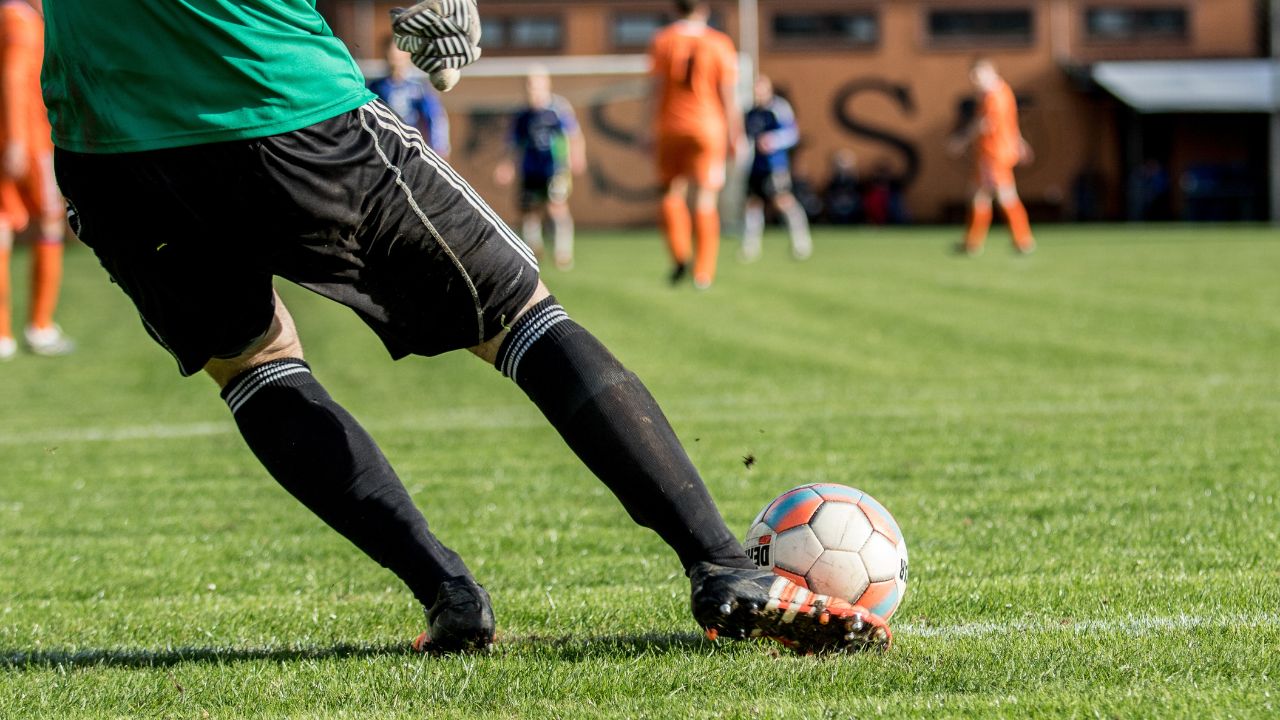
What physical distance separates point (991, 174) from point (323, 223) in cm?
1584

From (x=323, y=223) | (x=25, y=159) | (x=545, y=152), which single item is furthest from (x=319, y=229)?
(x=545, y=152)

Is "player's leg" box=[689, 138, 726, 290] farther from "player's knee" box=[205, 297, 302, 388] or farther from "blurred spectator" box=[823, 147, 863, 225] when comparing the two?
"blurred spectator" box=[823, 147, 863, 225]

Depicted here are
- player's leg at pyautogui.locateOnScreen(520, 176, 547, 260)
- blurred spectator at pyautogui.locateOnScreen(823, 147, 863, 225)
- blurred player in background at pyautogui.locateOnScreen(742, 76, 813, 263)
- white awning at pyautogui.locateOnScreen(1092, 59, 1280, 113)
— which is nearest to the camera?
blurred player in background at pyautogui.locateOnScreen(742, 76, 813, 263)

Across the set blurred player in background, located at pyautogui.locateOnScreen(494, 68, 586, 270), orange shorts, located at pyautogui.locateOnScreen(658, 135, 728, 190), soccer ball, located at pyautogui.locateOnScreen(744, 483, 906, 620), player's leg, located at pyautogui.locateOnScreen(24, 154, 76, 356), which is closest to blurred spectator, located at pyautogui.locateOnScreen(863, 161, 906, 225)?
blurred player in background, located at pyautogui.locateOnScreen(494, 68, 586, 270)

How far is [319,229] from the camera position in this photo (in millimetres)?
2355

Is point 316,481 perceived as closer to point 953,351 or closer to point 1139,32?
point 953,351

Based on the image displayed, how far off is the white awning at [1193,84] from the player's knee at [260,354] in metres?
34.4

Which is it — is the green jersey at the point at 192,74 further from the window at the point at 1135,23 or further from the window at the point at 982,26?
the window at the point at 1135,23

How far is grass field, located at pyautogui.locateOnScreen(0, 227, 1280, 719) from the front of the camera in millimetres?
2398

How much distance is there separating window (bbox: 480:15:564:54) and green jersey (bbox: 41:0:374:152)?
35905 mm

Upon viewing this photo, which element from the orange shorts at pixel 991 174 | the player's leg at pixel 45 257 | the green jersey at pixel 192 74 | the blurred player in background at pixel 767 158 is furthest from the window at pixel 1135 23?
the green jersey at pixel 192 74

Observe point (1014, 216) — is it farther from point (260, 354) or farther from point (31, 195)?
point (260, 354)

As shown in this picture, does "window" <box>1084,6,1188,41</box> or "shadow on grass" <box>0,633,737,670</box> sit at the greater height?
"window" <box>1084,6,1188,41</box>

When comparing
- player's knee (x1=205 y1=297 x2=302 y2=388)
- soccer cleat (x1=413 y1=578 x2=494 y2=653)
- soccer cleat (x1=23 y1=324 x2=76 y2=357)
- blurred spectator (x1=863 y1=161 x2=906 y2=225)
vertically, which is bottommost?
blurred spectator (x1=863 y1=161 x2=906 y2=225)
